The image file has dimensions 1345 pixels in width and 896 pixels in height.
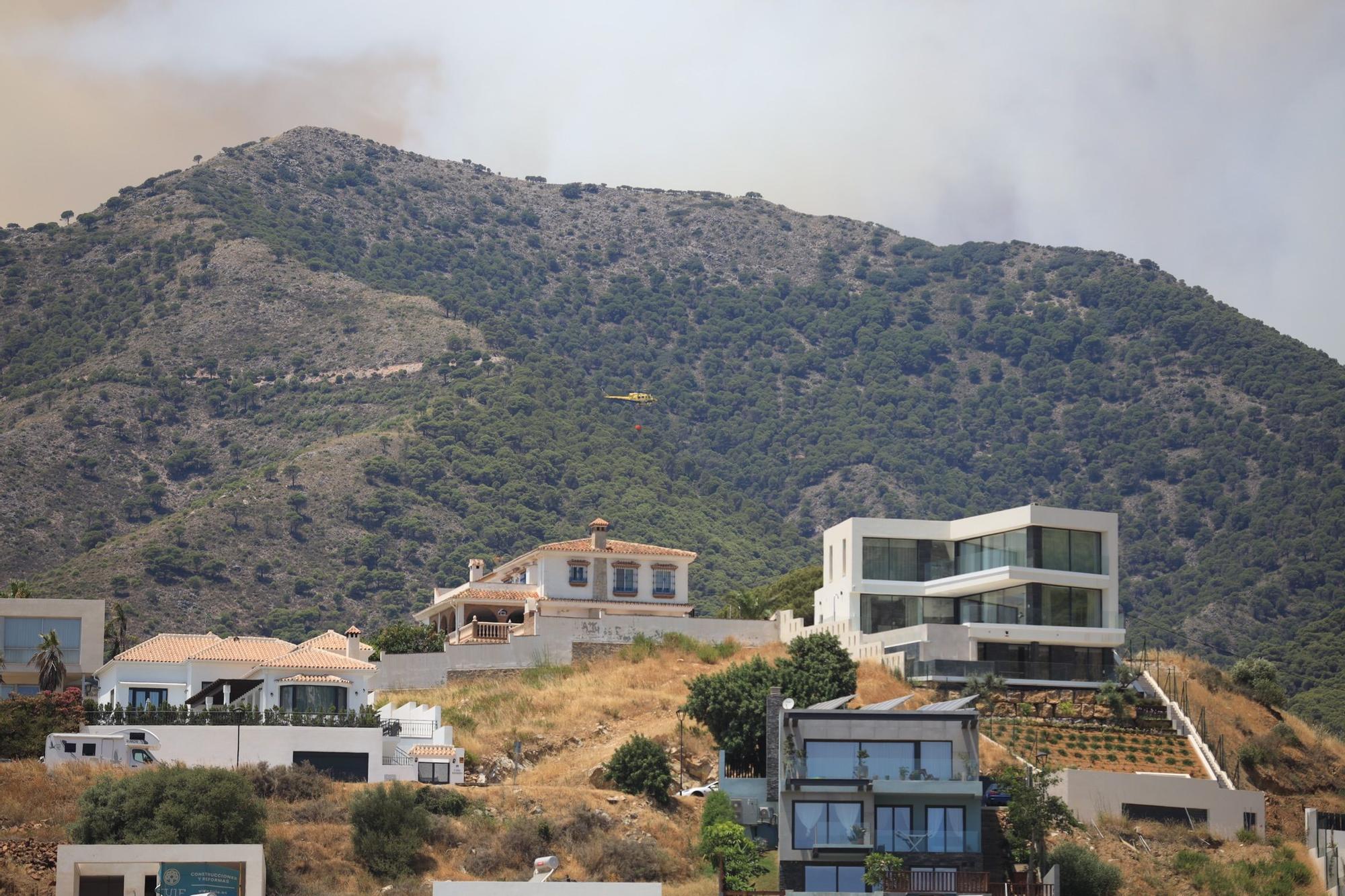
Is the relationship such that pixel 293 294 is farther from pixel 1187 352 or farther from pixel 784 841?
pixel 784 841

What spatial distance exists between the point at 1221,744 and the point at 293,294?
121768mm

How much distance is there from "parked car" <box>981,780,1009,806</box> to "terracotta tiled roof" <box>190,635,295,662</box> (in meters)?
27.1

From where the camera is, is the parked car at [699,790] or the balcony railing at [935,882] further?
the parked car at [699,790]

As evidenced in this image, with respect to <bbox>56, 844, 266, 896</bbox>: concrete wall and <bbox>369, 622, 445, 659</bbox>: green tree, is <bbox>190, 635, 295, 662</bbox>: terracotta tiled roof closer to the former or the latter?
<bbox>369, 622, 445, 659</bbox>: green tree

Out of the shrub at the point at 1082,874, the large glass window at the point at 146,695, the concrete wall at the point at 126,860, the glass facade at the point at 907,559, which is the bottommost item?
the shrub at the point at 1082,874

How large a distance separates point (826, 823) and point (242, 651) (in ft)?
89.5

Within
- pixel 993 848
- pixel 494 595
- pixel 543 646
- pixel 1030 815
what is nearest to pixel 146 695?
pixel 543 646

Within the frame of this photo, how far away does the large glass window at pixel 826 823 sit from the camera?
175 feet

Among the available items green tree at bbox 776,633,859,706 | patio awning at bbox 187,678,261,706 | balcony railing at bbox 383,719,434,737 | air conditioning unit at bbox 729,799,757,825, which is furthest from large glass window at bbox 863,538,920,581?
patio awning at bbox 187,678,261,706

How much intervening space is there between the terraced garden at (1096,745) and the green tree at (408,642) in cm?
2533

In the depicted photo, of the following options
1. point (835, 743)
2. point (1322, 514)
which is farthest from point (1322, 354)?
point (835, 743)

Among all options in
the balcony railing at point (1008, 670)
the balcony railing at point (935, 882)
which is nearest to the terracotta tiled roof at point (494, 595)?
the balcony railing at point (1008, 670)

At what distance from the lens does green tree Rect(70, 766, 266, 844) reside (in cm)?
5372

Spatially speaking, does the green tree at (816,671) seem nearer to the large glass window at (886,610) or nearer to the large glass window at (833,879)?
the large glass window at (886,610)
